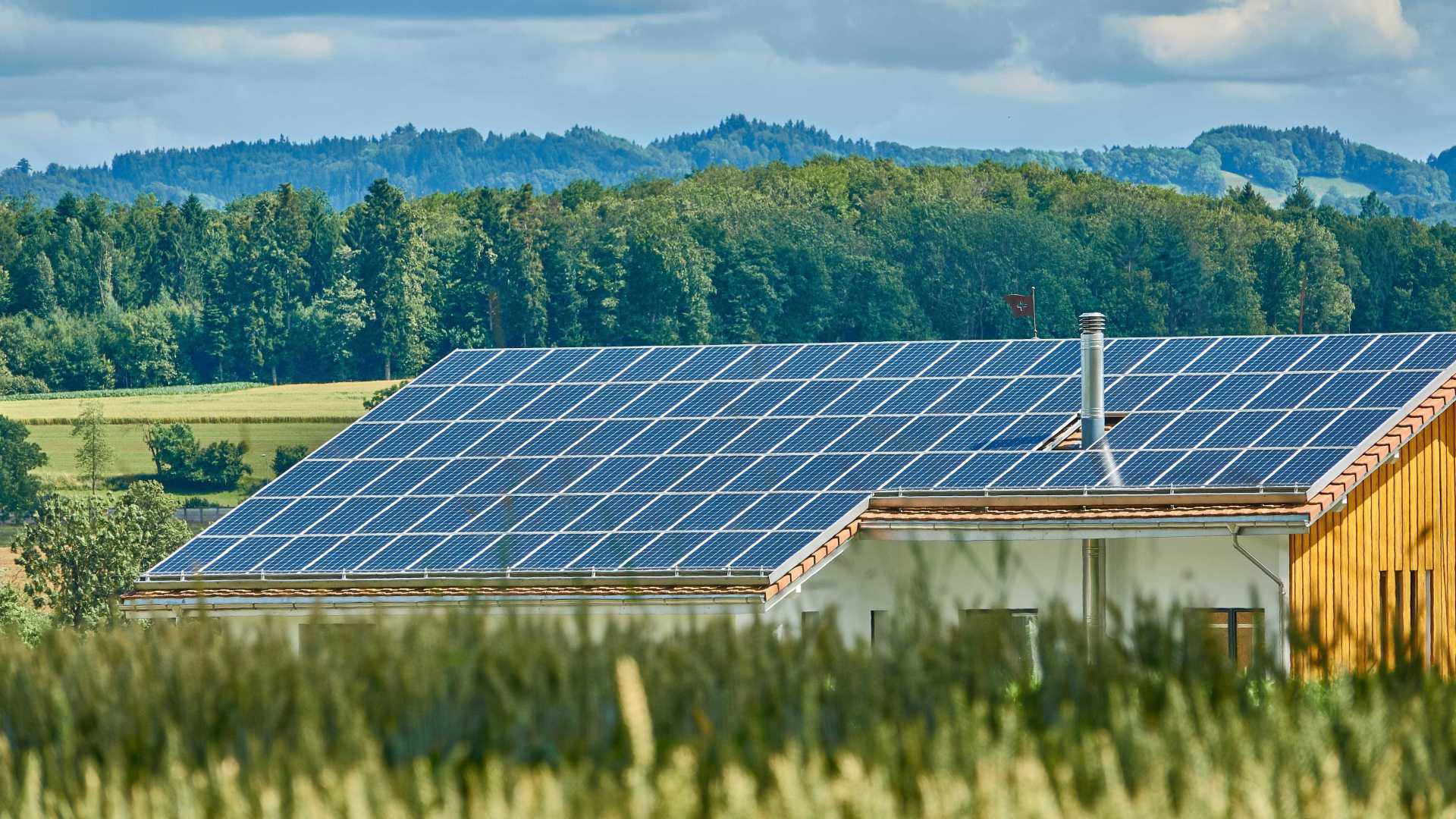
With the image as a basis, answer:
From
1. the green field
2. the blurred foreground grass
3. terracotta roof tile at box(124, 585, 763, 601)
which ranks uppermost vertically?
the green field

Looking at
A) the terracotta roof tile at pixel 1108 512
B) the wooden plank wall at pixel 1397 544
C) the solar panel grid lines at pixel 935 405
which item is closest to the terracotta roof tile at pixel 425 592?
the terracotta roof tile at pixel 1108 512

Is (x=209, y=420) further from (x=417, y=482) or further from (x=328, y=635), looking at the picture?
(x=328, y=635)

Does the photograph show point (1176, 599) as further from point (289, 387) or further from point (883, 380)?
point (289, 387)

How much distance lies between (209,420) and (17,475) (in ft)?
72.4

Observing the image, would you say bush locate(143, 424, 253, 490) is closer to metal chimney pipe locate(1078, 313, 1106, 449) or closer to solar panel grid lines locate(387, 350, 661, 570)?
solar panel grid lines locate(387, 350, 661, 570)

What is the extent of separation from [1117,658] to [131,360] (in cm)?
19056

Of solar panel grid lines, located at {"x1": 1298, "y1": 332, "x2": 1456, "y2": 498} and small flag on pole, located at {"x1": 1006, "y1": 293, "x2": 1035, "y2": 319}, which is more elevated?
small flag on pole, located at {"x1": 1006, "y1": 293, "x2": 1035, "y2": 319}

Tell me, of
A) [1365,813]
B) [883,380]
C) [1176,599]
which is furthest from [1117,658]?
[883,380]

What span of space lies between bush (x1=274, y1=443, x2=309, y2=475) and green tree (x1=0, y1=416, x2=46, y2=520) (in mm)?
15281

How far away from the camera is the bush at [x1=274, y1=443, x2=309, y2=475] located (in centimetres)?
15390

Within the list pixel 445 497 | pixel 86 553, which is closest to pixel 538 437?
pixel 445 497

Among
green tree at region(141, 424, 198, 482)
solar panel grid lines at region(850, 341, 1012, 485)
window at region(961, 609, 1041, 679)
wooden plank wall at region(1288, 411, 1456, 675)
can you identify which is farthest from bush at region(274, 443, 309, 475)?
window at region(961, 609, 1041, 679)

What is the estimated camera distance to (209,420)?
549 ft

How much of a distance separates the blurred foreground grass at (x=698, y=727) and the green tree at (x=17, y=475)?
133 m
